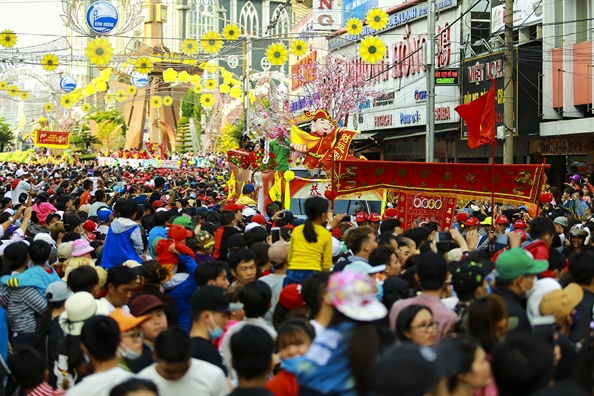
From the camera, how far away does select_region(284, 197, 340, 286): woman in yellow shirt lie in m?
7.35

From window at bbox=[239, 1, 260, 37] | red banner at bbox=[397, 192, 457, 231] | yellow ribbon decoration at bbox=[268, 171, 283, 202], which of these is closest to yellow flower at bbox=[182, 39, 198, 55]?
yellow ribbon decoration at bbox=[268, 171, 283, 202]

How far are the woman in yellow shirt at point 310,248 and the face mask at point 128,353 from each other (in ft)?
6.95

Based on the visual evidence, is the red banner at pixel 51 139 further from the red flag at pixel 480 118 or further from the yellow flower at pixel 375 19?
the red flag at pixel 480 118

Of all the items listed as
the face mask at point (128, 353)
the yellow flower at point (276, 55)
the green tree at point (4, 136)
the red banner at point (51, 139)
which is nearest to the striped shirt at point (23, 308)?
the face mask at point (128, 353)

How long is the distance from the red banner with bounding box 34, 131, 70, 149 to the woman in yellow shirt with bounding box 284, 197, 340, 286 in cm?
5028

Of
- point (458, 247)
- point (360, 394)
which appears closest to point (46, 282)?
point (458, 247)

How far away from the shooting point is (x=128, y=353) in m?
5.43

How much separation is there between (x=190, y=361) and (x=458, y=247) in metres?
4.23

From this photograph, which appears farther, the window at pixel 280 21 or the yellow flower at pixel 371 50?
the window at pixel 280 21

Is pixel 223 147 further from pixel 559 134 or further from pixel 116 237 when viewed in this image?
pixel 116 237

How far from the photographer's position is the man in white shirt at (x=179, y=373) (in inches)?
183

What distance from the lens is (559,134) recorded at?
76.7 feet

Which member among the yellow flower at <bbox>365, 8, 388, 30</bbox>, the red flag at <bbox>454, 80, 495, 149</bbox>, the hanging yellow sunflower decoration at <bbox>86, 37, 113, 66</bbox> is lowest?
the red flag at <bbox>454, 80, 495, 149</bbox>

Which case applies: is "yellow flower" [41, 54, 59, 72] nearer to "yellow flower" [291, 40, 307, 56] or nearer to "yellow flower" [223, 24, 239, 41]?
"yellow flower" [223, 24, 239, 41]
